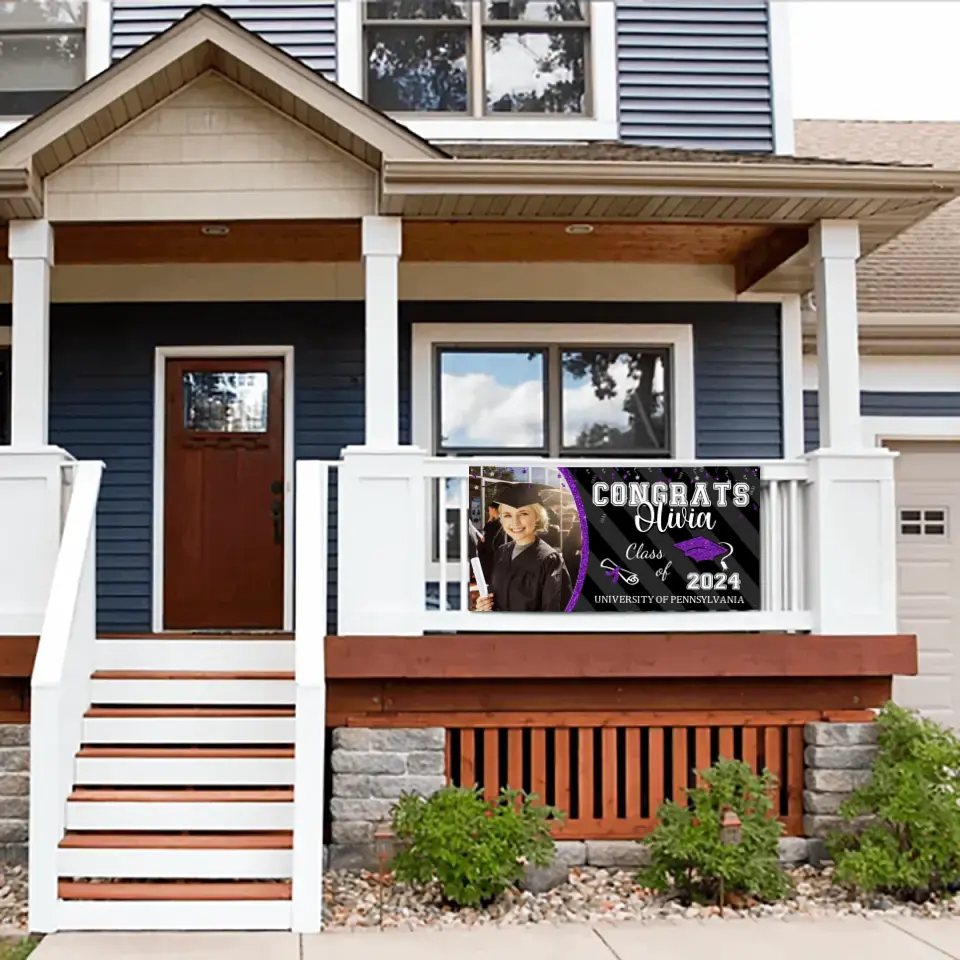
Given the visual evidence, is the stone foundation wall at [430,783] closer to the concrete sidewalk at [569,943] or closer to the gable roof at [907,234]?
the concrete sidewalk at [569,943]

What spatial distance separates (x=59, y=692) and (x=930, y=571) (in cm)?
606

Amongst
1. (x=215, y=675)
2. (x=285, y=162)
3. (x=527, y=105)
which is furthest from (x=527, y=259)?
(x=215, y=675)

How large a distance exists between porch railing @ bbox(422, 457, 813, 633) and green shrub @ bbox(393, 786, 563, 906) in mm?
931

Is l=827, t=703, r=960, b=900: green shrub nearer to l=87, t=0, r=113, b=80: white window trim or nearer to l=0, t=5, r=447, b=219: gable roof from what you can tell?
l=0, t=5, r=447, b=219: gable roof

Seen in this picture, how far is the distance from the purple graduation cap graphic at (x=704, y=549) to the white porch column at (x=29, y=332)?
11.2ft

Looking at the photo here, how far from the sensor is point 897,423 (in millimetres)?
8828

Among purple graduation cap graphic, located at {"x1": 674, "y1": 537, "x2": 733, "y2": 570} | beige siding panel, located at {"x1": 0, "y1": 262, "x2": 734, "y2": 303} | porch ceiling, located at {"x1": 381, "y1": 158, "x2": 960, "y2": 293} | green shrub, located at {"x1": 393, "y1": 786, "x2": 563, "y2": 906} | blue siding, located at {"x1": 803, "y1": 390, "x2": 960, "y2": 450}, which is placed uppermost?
porch ceiling, located at {"x1": 381, "y1": 158, "x2": 960, "y2": 293}

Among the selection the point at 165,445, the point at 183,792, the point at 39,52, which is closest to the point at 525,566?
the point at 183,792

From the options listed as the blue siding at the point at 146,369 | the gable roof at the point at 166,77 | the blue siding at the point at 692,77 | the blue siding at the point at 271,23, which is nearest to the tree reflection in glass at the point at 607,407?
the blue siding at the point at 146,369

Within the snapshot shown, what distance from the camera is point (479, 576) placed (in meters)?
6.55

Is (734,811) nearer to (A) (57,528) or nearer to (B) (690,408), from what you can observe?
(B) (690,408)

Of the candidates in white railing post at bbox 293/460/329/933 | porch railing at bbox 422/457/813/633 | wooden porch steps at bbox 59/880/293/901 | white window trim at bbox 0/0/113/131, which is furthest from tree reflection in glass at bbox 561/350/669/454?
wooden porch steps at bbox 59/880/293/901

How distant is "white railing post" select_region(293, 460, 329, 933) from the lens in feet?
17.8

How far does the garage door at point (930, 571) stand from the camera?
351 inches
